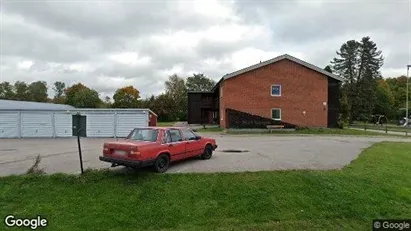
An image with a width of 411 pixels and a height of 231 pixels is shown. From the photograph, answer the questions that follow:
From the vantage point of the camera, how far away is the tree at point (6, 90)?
277 feet

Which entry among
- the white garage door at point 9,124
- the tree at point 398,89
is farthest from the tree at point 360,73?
the white garage door at point 9,124

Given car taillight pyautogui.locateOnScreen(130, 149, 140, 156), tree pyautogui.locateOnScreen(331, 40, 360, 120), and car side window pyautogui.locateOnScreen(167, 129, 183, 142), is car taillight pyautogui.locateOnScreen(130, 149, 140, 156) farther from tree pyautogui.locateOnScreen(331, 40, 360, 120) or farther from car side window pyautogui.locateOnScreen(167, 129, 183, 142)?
tree pyautogui.locateOnScreen(331, 40, 360, 120)

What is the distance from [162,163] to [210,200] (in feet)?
7.68

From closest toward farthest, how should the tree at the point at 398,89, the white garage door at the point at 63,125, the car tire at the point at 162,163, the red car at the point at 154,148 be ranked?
the red car at the point at 154,148 → the car tire at the point at 162,163 → the white garage door at the point at 63,125 → the tree at the point at 398,89

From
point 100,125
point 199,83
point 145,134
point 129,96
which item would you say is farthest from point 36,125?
point 199,83

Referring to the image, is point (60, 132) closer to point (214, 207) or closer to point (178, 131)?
point (178, 131)

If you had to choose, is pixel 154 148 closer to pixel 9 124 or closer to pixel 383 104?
pixel 9 124

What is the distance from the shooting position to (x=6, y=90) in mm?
87875

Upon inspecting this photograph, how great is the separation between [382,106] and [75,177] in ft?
250

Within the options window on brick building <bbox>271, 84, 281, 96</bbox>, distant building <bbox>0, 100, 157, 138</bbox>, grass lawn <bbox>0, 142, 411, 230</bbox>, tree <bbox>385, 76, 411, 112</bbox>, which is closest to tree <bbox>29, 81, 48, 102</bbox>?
distant building <bbox>0, 100, 157, 138</bbox>

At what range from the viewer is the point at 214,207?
Result: 7238 millimetres

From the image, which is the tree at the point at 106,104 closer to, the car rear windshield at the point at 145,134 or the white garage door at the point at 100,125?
the white garage door at the point at 100,125

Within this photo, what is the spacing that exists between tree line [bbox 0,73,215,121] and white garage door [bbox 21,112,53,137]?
126ft

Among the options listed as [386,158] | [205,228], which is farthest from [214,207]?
[386,158]
